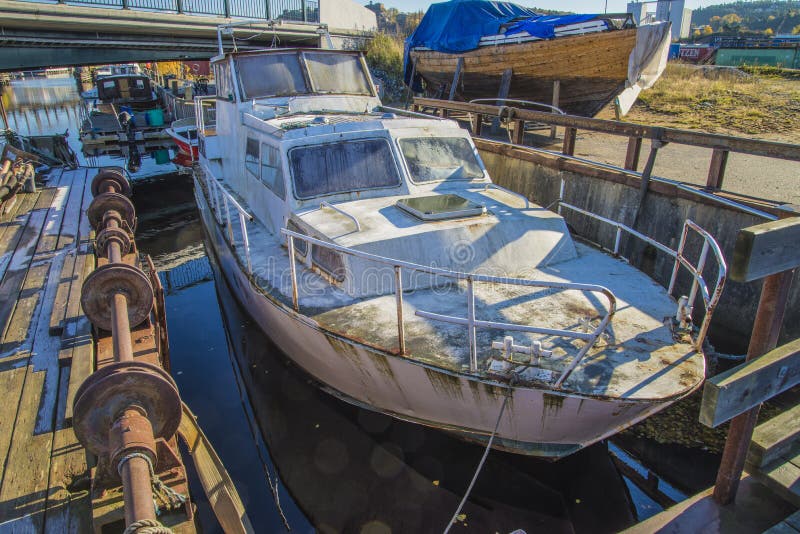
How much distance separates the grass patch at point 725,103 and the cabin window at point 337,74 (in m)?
10.1

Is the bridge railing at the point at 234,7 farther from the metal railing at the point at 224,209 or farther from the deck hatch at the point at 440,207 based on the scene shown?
the deck hatch at the point at 440,207

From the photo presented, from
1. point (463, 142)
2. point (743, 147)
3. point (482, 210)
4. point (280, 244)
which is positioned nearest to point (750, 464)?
point (482, 210)

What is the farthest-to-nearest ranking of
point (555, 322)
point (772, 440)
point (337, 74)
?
point (337, 74), point (555, 322), point (772, 440)

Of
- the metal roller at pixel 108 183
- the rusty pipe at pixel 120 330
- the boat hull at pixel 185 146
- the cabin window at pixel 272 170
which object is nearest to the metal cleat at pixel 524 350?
the rusty pipe at pixel 120 330

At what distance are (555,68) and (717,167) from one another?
28.4ft

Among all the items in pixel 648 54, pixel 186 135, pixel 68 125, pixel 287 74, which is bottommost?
pixel 68 125

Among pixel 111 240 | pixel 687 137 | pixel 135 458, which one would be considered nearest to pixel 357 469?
pixel 135 458

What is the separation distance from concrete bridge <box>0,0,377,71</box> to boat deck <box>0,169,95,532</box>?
6616 mm

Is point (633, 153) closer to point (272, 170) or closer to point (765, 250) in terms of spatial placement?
point (272, 170)

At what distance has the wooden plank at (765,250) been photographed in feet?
8.12

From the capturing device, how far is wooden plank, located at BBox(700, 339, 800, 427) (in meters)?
2.69

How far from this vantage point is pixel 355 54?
902cm

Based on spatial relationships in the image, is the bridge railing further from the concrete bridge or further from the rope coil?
the rope coil

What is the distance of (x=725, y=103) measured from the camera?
677 inches
